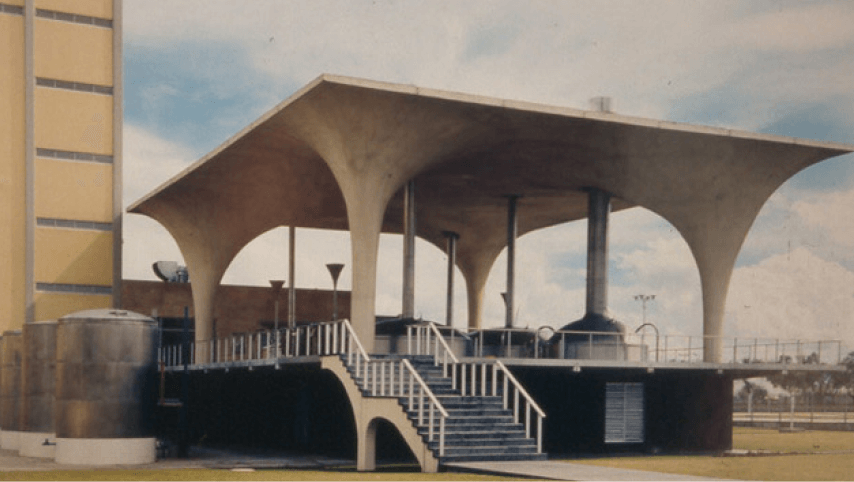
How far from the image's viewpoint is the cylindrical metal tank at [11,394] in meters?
39.9

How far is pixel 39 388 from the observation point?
3803 centimetres

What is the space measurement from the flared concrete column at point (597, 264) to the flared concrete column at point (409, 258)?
5.93m

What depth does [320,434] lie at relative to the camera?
1476 inches

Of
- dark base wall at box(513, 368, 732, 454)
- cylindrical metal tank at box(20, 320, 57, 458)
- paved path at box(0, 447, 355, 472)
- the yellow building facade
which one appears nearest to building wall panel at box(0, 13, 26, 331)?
the yellow building facade

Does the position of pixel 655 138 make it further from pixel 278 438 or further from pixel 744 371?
pixel 278 438

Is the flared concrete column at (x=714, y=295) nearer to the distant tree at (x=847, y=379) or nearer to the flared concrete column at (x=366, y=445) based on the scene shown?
the flared concrete column at (x=366, y=445)

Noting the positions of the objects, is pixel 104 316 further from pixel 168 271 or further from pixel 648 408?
pixel 168 271

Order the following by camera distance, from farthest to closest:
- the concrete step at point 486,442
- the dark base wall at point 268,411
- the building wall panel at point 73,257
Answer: the building wall panel at point 73,257
the dark base wall at point 268,411
the concrete step at point 486,442

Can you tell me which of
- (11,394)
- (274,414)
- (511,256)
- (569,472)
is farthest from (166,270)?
(569,472)

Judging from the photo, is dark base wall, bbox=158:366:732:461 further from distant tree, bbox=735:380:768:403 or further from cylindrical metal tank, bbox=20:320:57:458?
distant tree, bbox=735:380:768:403

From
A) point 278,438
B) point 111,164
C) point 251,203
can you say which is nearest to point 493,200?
point 251,203

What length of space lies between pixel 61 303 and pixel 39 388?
18.8 metres

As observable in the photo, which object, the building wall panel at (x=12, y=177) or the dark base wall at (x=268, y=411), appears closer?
the dark base wall at (x=268, y=411)

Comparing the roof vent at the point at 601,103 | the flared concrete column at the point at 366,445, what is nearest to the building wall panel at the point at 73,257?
the roof vent at the point at 601,103
